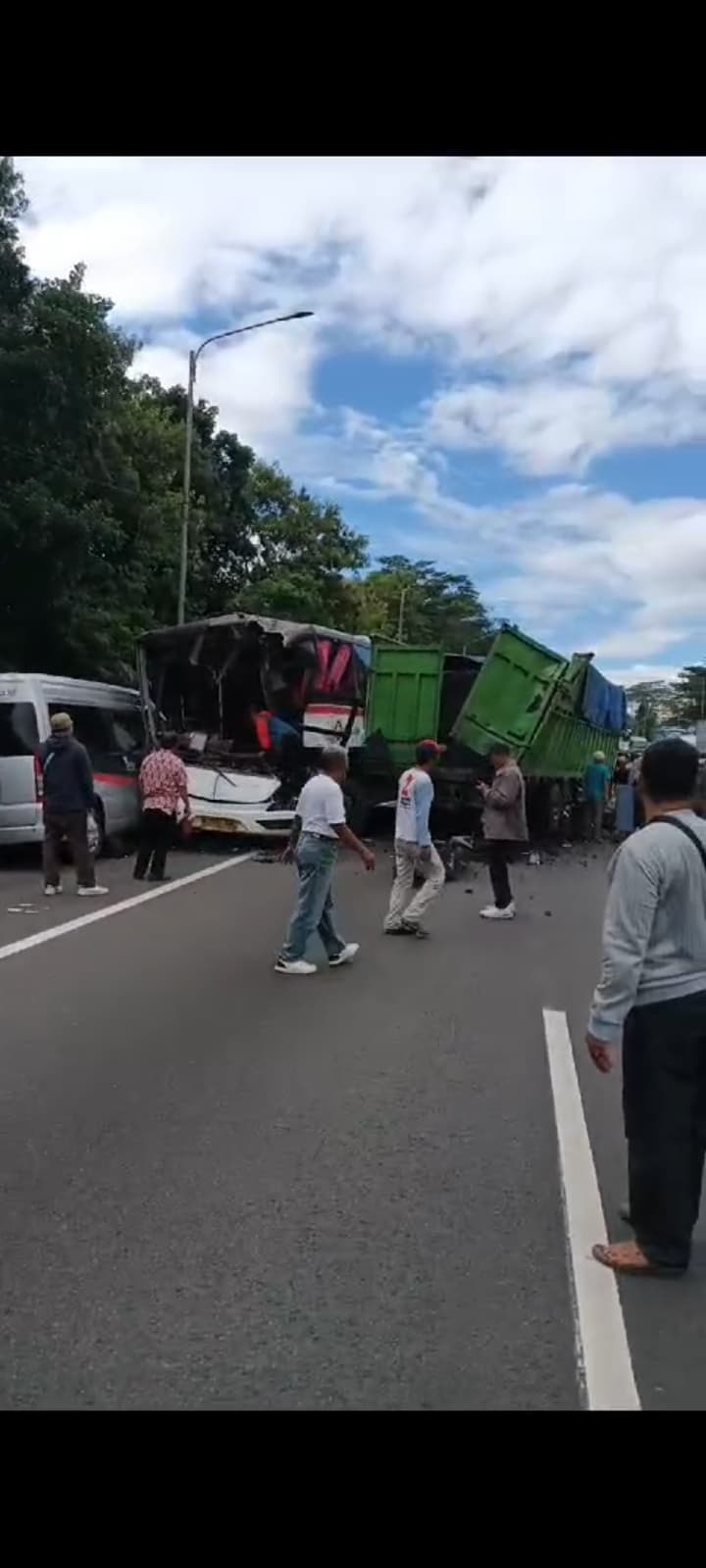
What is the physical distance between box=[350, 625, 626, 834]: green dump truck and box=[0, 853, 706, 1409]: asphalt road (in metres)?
7.68

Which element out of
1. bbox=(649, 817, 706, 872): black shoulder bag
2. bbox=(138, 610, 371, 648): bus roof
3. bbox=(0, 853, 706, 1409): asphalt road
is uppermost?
bbox=(138, 610, 371, 648): bus roof

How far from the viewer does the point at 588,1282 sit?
434cm

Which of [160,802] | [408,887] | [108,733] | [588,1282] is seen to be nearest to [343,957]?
[408,887]

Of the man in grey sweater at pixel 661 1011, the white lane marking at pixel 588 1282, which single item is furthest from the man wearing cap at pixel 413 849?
the man in grey sweater at pixel 661 1011

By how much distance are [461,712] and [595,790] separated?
232 inches

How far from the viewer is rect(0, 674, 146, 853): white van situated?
15.2 metres

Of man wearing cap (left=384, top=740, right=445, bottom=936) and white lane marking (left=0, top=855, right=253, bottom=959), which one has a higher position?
man wearing cap (left=384, top=740, right=445, bottom=936)

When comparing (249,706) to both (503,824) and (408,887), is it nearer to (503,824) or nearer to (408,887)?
(503,824)

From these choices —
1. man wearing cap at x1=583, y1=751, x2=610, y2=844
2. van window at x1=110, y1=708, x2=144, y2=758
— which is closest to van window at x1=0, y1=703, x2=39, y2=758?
van window at x1=110, y1=708, x2=144, y2=758

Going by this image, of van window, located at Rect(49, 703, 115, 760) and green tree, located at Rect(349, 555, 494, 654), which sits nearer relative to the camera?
van window, located at Rect(49, 703, 115, 760)

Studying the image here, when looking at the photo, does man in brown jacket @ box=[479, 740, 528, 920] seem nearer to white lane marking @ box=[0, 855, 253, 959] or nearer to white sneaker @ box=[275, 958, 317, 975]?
white lane marking @ box=[0, 855, 253, 959]

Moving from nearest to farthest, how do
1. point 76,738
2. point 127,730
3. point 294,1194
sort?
point 294,1194 < point 76,738 < point 127,730
